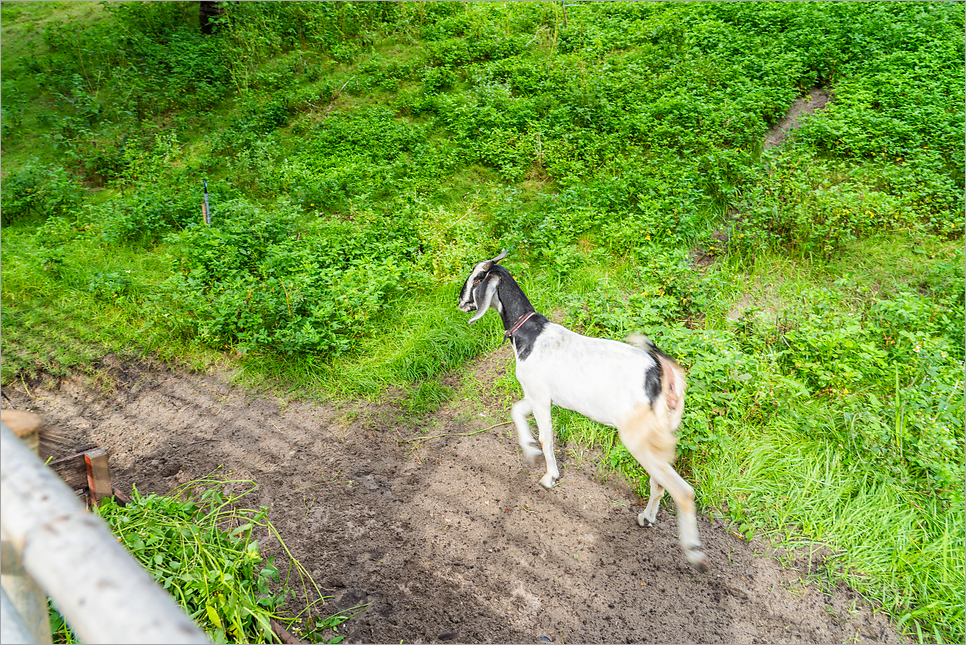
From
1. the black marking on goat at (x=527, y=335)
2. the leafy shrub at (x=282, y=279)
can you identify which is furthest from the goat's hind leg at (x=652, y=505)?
the leafy shrub at (x=282, y=279)

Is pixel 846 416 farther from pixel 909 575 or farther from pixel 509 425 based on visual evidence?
pixel 509 425

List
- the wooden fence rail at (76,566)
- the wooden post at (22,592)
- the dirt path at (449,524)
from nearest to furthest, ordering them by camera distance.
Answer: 1. the wooden fence rail at (76,566)
2. the wooden post at (22,592)
3. the dirt path at (449,524)

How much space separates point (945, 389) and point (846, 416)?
0.72 meters

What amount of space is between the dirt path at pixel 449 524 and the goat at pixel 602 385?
1.02 ft

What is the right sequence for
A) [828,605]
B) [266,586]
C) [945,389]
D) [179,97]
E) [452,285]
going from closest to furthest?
[266,586], [828,605], [945,389], [452,285], [179,97]

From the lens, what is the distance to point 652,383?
3736 millimetres

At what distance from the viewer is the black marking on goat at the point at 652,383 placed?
3.71 meters

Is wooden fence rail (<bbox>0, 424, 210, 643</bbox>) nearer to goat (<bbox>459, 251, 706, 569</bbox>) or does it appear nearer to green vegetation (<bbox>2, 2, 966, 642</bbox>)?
goat (<bbox>459, 251, 706, 569</bbox>)

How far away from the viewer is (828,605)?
366 cm

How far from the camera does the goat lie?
3.72 meters

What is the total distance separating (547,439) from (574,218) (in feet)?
11.8

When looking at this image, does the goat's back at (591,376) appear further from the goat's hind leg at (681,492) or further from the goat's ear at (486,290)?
the goat's ear at (486,290)

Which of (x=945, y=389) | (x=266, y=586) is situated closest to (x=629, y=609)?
(x=266, y=586)

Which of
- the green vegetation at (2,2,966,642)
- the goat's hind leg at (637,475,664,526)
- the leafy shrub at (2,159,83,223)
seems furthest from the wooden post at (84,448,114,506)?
the leafy shrub at (2,159,83,223)
